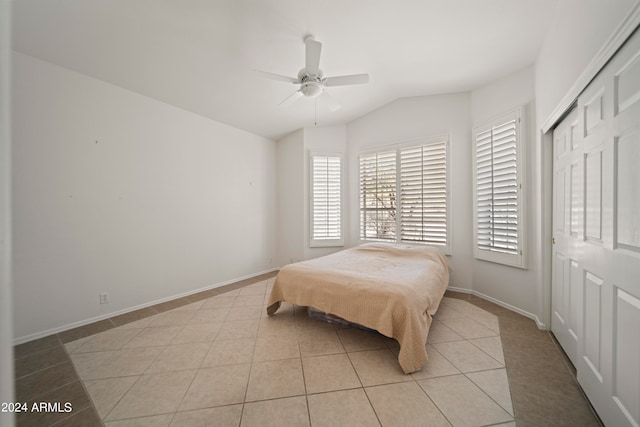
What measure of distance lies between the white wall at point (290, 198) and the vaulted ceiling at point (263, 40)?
147 cm

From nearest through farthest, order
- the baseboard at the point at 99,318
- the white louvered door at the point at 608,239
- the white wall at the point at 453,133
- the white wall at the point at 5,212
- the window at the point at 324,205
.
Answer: the white wall at the point at 5,212, the white louvered door at the point at 608,239, the baseboard at the point at 99,318, the white wall at the point at 453,133, the window at the point at 324,205

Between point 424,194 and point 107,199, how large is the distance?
4.19 m

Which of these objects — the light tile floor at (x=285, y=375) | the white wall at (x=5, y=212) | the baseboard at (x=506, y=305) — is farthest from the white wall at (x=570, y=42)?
the white wall at (x=5, y=212)

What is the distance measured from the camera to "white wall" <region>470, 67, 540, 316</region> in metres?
2.58

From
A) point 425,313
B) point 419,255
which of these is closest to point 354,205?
point 419,255

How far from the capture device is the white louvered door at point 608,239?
1.13 meters

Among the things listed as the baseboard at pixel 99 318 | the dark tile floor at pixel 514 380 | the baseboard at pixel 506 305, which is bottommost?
the dark tile floor at pixel 514 380

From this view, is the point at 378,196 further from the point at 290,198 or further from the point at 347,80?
the point at 347,80

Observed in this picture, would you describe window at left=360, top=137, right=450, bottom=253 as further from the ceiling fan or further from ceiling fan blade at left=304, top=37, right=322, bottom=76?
ceiling fan blade at left=304, top=37, right=322, bottom=76

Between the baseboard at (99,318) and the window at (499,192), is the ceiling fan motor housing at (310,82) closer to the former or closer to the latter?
the window at (499,192)

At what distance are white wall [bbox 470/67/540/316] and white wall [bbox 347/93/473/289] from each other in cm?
23

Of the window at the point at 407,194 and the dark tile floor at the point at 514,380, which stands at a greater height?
the window at the point at 407,194

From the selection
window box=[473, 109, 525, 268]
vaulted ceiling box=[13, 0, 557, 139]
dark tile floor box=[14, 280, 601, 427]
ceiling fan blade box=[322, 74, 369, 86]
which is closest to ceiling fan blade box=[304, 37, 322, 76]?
ceiling fan blade box=[322, 74, 369, 86]

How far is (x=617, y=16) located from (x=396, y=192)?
9.28ft
